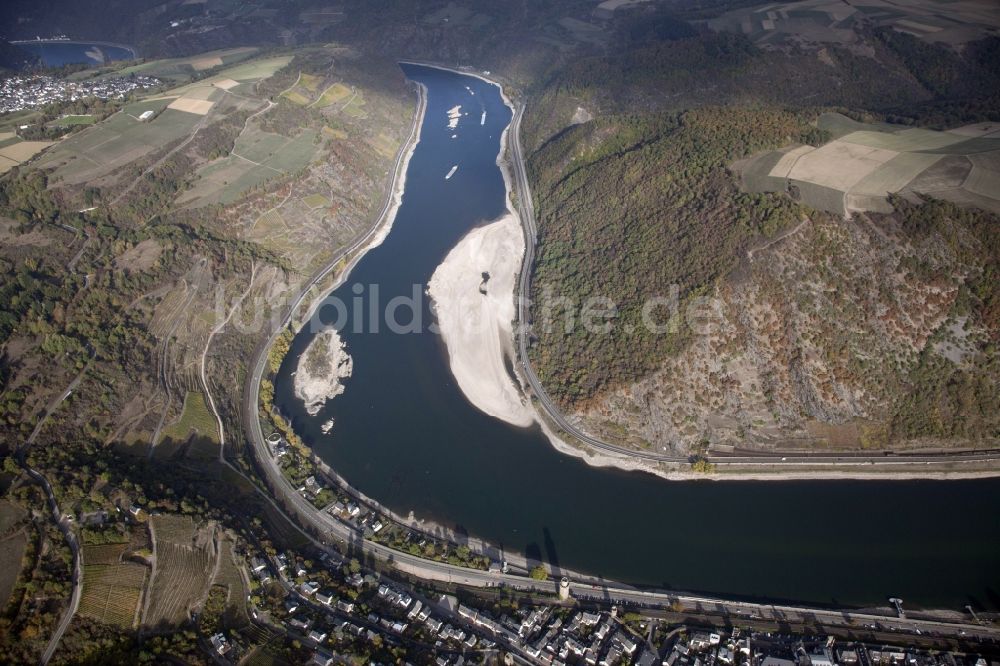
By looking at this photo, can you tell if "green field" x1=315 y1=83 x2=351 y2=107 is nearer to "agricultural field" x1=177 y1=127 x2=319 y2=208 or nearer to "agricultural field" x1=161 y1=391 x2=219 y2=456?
"agricultural field" x1=177 y1=127 x2=319 y2=208

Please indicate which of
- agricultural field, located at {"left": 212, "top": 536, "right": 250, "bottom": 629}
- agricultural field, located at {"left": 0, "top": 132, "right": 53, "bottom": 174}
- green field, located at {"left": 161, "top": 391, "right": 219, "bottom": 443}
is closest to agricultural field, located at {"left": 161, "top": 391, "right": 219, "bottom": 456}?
green field, located at {"left": 161, "top": 391, "right": 219, "bottom": 443}

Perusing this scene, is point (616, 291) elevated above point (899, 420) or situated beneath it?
elevated above

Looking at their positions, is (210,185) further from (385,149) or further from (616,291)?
(616,291)

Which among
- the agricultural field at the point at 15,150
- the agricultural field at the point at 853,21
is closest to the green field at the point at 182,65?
the agricultural field at the point at 15,150

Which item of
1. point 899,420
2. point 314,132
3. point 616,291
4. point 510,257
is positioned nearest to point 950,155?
point 899,420

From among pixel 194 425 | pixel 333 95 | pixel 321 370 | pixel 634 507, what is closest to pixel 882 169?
pixel 634 507
